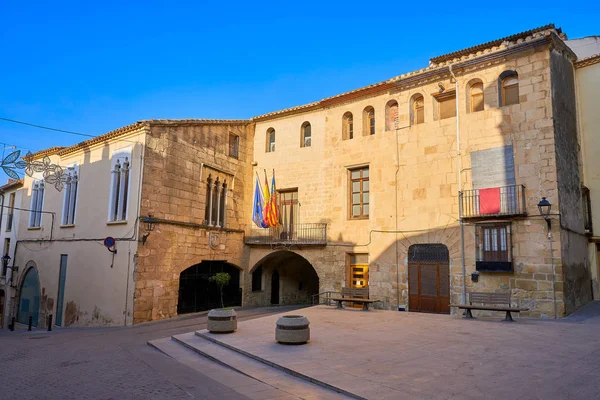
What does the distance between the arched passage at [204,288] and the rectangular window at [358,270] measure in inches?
194

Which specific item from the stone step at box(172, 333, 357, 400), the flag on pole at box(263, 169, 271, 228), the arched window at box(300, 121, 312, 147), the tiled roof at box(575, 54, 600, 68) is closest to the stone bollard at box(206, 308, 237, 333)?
the stone step at box(172, 333, 357, 400)

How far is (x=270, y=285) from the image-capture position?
18891 millimetres

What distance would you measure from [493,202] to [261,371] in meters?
9.04

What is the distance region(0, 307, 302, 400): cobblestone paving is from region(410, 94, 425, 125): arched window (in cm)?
1070

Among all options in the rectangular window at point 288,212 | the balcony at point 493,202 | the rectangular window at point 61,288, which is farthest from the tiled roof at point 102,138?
the balcony at point 493,202

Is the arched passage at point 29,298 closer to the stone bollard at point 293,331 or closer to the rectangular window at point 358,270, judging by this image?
the rectangular window at point 358,270

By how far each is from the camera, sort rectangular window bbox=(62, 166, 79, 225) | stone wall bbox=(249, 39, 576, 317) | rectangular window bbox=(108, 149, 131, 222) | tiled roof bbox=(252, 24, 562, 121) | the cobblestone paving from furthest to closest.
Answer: rectangular window bbox=(62, 166, 79, 225) → rectangular window bbox=(108, 149, 131, 222) → tiled roof bbox=(252, 24, 562, 121) → stone wall bbox=(249, 39, 576, 317) → the cobblestone paving

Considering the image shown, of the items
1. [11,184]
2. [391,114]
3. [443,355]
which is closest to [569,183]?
[391,114]

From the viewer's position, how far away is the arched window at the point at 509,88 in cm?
1284

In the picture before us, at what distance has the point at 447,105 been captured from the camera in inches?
558

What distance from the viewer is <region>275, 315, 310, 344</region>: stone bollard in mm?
8109

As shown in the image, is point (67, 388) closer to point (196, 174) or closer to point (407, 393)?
point (407, 393)

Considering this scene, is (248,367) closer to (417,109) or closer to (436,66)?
(417,109)

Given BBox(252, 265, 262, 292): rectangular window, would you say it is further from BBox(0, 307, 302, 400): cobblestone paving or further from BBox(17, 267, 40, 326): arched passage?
BBox(17, 267, 40, 326): arched passage
